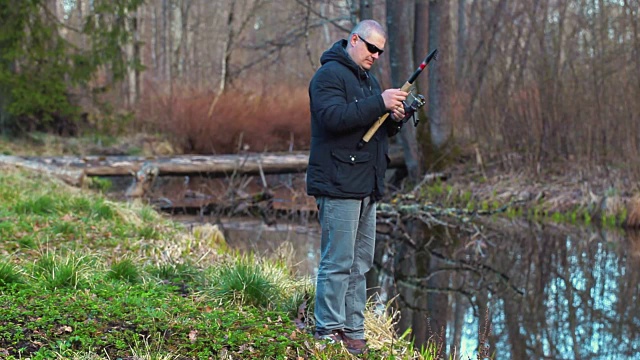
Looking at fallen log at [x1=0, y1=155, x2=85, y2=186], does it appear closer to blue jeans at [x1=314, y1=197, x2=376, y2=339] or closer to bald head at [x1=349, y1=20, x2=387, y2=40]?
blue jeans at [x1=314, y1=197, x2=376, y2=339]

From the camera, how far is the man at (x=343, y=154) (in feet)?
13.7

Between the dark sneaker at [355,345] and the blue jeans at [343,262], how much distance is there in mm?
30

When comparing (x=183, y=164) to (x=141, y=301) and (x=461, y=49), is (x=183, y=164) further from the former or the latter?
(x=141, y=301)

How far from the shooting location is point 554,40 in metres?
13.0

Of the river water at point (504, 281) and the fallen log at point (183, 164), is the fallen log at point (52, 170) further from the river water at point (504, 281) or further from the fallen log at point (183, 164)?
the river water at point (504, 281)

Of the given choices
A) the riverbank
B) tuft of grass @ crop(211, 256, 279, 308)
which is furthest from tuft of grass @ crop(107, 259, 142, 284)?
the riverbank

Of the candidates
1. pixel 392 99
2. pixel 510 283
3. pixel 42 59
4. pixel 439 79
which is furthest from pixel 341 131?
pixel 42 59

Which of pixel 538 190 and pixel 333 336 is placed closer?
pixel 333 336

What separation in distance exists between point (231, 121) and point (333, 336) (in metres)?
12.5

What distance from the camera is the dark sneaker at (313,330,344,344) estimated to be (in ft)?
14.5

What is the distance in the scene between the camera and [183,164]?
13383 millimetres

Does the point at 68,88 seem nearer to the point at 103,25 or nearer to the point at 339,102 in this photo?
the point at 103,25

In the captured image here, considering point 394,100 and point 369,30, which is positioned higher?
point 369,30

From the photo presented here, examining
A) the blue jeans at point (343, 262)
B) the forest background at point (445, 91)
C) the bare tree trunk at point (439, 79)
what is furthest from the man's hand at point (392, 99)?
the bare tree trunk at point (439, 79)
